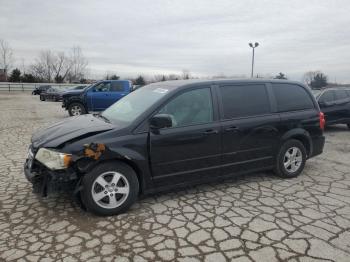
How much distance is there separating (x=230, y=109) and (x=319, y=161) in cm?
291

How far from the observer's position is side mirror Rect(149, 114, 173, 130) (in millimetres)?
3824

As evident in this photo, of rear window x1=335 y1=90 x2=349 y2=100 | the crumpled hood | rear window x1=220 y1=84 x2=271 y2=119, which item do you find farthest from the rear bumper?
rear window x1=335 y1=90 x2=349 y2=100

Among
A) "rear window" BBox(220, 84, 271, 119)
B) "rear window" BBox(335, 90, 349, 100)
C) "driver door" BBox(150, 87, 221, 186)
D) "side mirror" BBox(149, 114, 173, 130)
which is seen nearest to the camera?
"side mirror" BBox(149, 114, 173, 130)

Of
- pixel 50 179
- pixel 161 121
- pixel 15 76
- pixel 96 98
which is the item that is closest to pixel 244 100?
pixel 161 121

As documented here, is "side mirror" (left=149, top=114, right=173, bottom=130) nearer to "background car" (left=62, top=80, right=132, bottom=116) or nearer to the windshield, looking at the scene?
the windshield

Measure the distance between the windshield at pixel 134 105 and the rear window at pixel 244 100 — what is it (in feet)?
3.13

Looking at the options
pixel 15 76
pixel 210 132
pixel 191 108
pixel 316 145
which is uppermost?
pixel 15 76

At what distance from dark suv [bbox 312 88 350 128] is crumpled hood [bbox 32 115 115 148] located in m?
8.14

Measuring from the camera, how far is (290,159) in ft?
17.1

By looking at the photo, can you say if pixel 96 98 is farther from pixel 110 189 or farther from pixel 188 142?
pixel 110 189

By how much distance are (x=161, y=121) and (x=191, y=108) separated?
26.3 inches

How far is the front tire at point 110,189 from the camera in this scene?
12.0 ft

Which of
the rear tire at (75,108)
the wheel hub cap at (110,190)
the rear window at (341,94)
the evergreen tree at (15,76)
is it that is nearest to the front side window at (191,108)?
the wheel hub cap at (110,190)

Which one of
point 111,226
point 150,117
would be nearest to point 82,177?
point 111,226
